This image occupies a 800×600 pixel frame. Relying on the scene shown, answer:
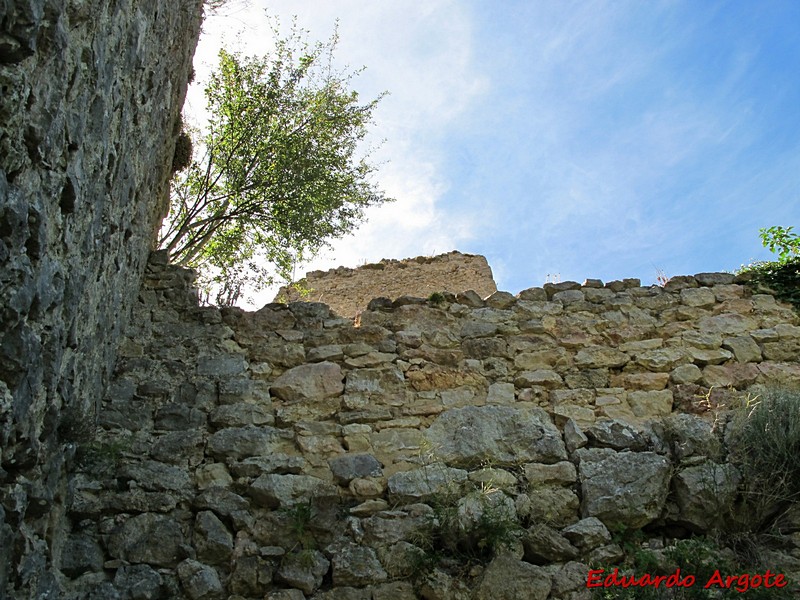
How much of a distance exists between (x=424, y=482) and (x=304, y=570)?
0.84 meters

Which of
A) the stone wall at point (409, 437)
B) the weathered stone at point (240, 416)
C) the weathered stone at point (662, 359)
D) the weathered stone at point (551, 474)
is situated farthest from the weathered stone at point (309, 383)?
the weathered stone at point (662, 359)

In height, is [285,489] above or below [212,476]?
below

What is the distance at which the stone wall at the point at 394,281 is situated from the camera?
8219 millimetres

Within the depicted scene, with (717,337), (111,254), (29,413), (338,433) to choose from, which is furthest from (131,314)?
(717,337)

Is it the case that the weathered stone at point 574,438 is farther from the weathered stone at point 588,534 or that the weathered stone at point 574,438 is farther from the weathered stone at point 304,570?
the weathered stone at point 304,570

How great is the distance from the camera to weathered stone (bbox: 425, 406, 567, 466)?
4.18 meters

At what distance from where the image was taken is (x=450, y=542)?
3672mm

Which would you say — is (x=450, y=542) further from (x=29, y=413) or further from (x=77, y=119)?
(x=77, y=119)

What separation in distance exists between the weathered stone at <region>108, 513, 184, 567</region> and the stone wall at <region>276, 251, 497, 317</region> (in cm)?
459

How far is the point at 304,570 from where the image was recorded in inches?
140

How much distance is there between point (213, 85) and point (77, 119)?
17.3ft

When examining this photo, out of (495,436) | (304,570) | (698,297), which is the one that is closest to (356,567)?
(304,570)

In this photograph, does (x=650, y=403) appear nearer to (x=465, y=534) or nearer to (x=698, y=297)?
(x=698, y=297)

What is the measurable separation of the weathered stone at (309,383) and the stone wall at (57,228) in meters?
1.05
